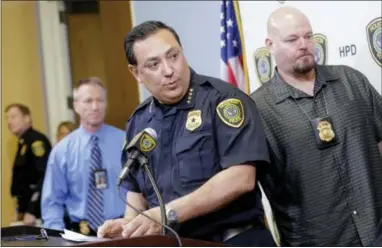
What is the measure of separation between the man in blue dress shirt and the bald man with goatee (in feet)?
4.10

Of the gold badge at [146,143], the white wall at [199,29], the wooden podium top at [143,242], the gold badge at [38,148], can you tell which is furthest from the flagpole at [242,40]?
the gold badge at [38,148]

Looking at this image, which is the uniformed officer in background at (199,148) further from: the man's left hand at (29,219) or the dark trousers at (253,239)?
the man's left hand at (29,219)

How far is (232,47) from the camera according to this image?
334 centimetres

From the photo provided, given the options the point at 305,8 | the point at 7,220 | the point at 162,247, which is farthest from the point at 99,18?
the point at 162,247

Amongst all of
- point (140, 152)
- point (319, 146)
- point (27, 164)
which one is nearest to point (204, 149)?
point (140, 152)

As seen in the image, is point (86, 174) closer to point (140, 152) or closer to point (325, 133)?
point (325, 133)

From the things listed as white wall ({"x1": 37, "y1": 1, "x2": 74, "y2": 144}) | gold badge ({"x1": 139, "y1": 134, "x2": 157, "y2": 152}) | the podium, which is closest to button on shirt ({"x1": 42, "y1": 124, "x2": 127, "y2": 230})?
the podium

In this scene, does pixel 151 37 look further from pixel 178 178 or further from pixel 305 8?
pixel 305 8

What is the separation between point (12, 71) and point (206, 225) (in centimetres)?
391

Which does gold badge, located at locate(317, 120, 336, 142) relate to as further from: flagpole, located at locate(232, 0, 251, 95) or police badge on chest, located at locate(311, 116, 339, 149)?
flagpole, located at locate(232, 0, 251, 95)

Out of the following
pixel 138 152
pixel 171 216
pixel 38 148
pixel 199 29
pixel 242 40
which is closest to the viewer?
pixel 138 152

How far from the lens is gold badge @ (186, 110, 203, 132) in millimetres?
2104

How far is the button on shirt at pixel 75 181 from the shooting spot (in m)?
3.52

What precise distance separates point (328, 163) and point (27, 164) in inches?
108
